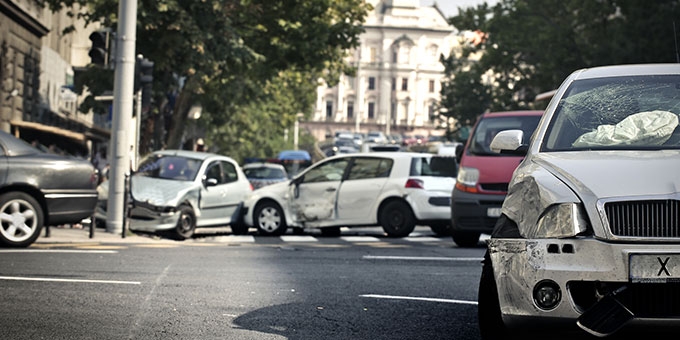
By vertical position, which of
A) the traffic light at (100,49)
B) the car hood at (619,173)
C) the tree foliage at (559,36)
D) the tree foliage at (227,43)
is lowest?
the car hood at (619,173)

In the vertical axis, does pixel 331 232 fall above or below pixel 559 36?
below

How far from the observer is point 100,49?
63.2ft

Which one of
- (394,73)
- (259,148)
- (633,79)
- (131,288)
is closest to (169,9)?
(131,288)

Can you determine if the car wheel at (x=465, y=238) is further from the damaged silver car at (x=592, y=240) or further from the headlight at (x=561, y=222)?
the headlight at (x=561, y=222)

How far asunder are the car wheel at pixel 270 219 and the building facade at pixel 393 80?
498 feet

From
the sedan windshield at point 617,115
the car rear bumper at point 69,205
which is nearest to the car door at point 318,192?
the car rear bumper at point 69,205

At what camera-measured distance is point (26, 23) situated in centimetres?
3384

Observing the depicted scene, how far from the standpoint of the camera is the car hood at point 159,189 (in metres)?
19.8

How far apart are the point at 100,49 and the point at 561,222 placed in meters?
14.4

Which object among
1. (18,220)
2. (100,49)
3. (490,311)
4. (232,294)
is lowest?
(232,294)

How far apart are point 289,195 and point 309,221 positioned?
0.73 meters

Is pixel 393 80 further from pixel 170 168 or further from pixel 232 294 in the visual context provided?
pixel 232 294

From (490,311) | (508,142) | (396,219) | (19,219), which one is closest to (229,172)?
(396,219)

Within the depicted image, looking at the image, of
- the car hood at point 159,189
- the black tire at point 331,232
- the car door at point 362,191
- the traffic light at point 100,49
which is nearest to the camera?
the traffic light at point 100,49
